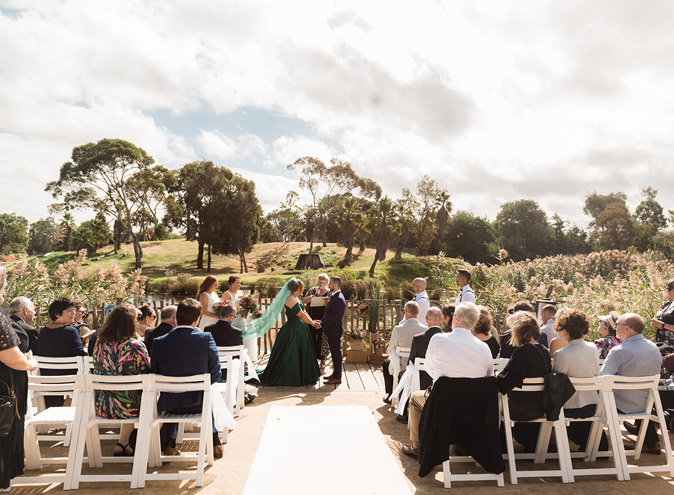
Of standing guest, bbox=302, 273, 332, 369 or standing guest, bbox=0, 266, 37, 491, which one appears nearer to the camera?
standing guest, bbox=0, 266, 37, 491

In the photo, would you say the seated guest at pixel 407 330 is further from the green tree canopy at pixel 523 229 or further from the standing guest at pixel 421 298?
the green tree canopy at pixel 523 229

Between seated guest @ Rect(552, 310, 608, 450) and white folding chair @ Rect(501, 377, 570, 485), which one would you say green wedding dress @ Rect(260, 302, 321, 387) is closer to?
white folding chair @ Rect(501, 377, 570, 485)

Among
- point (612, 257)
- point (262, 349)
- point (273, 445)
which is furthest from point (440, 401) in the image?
point (612, 257)

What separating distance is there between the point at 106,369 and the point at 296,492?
82.0 inches

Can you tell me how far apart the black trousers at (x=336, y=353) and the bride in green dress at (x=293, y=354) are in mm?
337

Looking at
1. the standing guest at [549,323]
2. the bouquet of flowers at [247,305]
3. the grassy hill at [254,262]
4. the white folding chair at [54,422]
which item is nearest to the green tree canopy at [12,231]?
the grassy hill at [254,262]

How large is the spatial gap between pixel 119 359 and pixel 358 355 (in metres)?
5.73

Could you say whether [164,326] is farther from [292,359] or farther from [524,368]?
[524,368]

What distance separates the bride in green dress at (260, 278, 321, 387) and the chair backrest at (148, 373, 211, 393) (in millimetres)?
3519

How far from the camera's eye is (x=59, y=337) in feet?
16.4

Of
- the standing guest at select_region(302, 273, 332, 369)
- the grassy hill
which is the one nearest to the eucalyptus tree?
the grassy hill

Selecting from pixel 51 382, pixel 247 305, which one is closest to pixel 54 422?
pixel 51 382

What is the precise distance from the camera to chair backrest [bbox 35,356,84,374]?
187 inches

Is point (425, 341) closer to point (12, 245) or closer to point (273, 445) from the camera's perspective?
point (273, 445)
